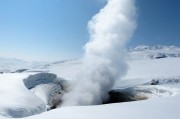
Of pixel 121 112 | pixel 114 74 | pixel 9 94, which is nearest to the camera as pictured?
pixel 121 112

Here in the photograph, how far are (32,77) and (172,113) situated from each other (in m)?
29.6

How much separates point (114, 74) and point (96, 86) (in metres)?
5.96

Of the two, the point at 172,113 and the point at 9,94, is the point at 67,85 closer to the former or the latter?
the point at 9,94

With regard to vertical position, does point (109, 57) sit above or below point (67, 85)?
above

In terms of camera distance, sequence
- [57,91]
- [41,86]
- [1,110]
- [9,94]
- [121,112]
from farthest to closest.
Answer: [57,91] < [41,86] < [9,94] < [1,110] < [121,112]

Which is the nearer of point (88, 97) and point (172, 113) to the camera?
point (172, 113)

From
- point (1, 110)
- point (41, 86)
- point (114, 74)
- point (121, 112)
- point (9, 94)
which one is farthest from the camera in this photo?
point (114, 74)

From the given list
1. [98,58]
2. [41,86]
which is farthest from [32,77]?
[98,58]

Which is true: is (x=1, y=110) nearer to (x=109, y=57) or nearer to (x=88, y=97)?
(x=88, y=97)

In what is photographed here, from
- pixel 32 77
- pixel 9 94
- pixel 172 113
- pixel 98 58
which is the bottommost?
pixel 172 113

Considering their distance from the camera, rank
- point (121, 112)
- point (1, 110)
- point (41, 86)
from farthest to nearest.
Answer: point (41, 86)
point (1, 110)
point (121, 112)

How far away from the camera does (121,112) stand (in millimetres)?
12633

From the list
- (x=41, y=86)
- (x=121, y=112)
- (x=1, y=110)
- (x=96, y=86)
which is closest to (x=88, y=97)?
(x=96, y=86)

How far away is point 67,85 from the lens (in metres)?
46.8
